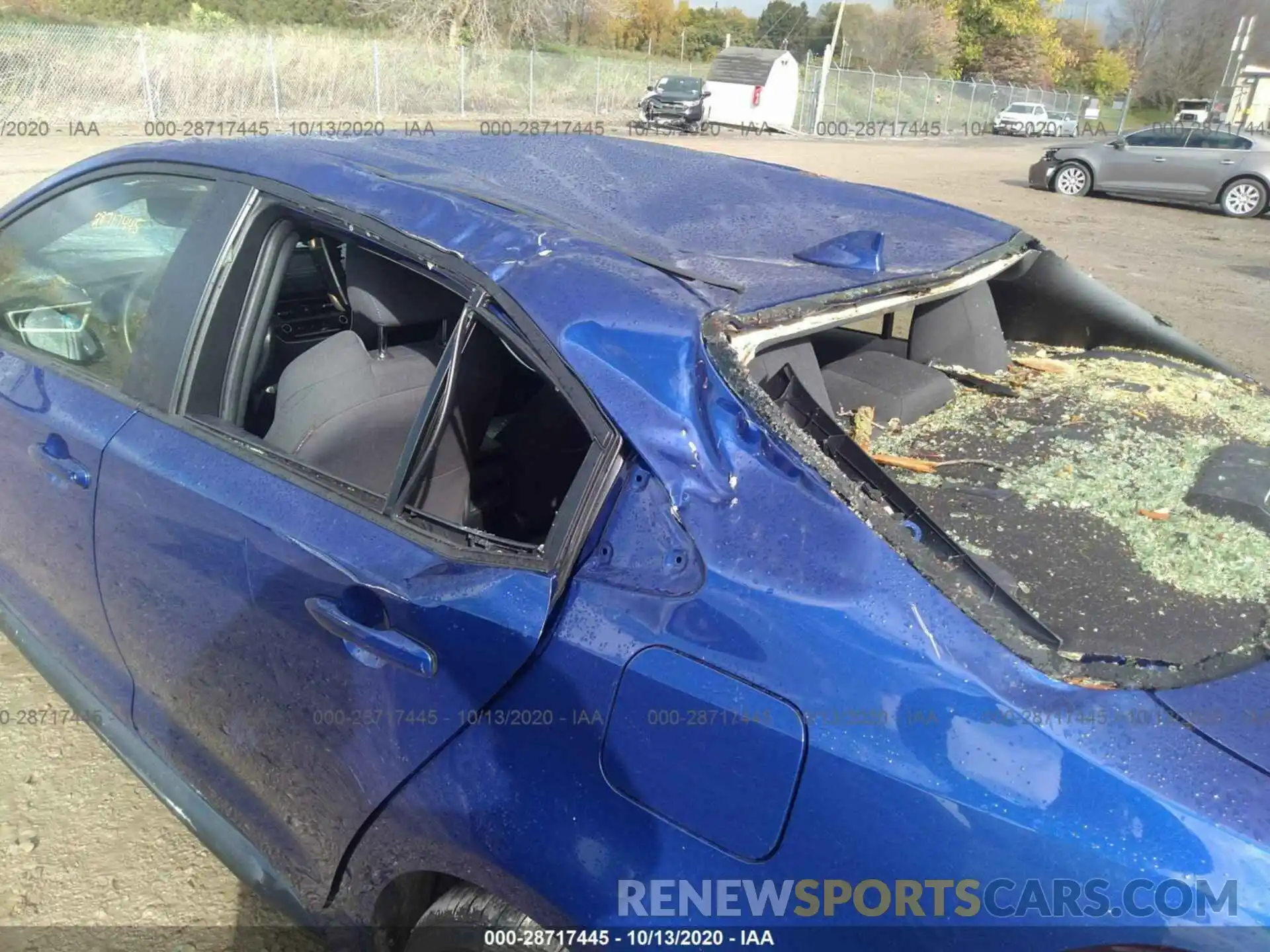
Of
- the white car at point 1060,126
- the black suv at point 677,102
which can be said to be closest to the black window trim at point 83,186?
the black suv at point 677,102

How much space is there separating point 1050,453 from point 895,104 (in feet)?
127

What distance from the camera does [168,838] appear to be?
7.93 ft

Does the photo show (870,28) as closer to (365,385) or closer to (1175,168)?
(1175,168)

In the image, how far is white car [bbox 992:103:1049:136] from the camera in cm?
3928

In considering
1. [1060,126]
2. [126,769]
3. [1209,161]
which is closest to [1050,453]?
[126,769]

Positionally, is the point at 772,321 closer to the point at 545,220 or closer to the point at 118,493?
the point at 545,220

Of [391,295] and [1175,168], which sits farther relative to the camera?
[1175,168]

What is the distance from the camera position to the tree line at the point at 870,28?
111ft

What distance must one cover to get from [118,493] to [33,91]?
74.5 ft

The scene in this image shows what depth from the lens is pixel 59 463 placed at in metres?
2.11

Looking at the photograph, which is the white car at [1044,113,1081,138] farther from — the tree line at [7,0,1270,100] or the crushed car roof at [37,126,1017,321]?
the crushed car roof at [37,126,1017,321]

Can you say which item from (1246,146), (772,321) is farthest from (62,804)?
(1246,146)

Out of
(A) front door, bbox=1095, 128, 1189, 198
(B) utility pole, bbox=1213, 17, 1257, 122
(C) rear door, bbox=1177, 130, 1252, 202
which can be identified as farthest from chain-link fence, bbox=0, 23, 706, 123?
(B) utility pole, bbox=1213, 17, 1257, 122

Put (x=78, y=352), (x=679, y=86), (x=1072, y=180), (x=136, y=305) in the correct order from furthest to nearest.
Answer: (x=679, y=86), (x=1072, y=180), (x=78, y=352), (x=136, y=305)
